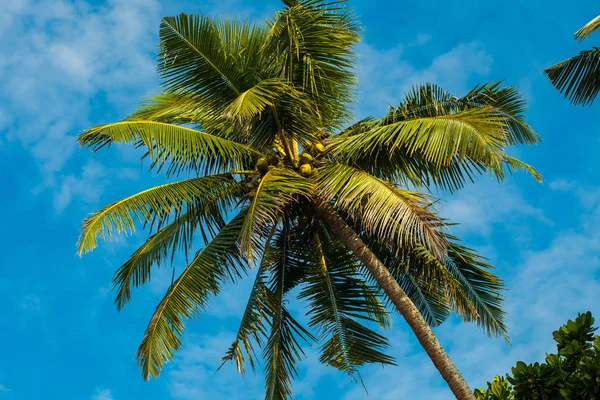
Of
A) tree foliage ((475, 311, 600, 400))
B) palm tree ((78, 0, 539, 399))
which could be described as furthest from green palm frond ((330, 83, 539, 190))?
tree foliage ((475, 311, 600, 400))

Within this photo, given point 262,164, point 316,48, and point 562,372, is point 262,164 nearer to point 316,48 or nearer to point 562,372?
point 316,48

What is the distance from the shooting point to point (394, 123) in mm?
12875

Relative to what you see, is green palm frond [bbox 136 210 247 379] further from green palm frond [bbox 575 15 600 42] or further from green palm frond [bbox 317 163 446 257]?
green palm frond [bbox 575 15 600 42]

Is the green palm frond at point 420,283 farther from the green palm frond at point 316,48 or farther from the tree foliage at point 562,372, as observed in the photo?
the tree foliage at point 562,372

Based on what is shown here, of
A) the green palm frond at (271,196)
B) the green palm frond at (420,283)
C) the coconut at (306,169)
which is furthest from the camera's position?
the green palm frond at (420,283)

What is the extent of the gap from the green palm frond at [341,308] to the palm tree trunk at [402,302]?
0.80 m

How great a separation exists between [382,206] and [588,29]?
404 cm

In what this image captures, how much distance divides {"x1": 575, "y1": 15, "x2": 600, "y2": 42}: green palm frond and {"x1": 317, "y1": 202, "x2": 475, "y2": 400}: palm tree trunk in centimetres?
448

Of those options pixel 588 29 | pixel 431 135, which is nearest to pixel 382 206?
pixel 431 135

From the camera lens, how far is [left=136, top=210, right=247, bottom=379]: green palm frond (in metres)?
12.3

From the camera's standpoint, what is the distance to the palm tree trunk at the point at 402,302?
11.1 m

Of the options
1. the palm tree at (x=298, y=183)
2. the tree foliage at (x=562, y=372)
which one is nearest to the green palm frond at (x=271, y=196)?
the palm tree at (x=298, y=183)

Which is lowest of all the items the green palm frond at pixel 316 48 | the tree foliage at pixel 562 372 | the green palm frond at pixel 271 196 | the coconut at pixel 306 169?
the tree foliage at pixel 562 372

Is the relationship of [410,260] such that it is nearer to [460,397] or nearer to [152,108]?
[460,397]
